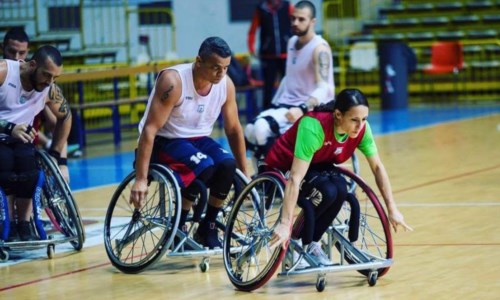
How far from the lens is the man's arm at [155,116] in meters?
6.85

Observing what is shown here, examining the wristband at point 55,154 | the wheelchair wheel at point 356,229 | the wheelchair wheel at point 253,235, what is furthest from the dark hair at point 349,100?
the wristband at point 55,154

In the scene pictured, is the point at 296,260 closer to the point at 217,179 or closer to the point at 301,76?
the point at 217,179

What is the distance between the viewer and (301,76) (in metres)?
9.69

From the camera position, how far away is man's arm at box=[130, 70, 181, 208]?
22.5 ft

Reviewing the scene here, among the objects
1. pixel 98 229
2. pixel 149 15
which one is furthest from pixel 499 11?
pixel 98 229

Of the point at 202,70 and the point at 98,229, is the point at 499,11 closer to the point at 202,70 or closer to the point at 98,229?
the point at 98,229

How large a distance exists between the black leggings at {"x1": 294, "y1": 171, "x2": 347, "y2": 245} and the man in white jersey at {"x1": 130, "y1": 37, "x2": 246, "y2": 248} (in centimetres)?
76

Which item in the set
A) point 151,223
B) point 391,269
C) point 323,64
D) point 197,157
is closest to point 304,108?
point 323,64

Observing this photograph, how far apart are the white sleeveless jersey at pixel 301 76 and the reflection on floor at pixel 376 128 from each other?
2826mm

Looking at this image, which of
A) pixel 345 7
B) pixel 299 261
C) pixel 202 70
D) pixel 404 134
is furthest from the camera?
pixel 345 7

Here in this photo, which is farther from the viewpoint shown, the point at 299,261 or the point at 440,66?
the point at 440,66

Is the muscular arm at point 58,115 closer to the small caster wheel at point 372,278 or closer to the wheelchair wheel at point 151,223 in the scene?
the wheelchair wheel at point 151,223

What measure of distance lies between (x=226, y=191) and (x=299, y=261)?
0.88 m

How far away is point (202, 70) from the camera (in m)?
6.93
